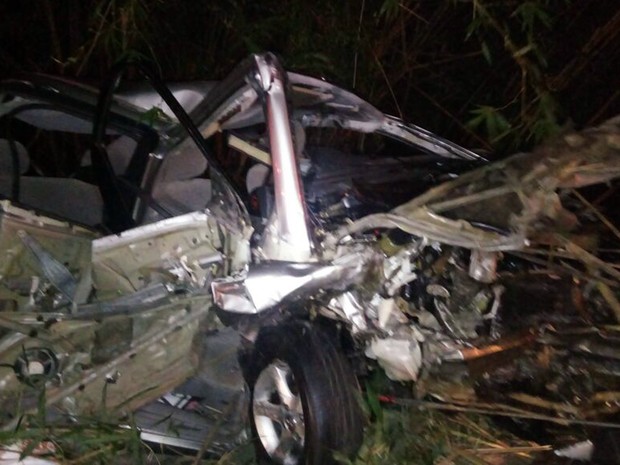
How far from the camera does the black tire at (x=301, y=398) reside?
2295 mm

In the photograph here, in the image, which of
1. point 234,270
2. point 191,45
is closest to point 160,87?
point 234,270

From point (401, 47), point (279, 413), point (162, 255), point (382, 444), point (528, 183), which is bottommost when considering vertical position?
point (382, 444)

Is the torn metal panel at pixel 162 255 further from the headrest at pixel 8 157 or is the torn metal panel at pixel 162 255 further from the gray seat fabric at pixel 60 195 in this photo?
the headrest at pixel 8 157

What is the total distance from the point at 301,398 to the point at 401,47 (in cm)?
317

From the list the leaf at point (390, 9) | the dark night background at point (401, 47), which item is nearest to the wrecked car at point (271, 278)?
the leaf at point (390, 9)

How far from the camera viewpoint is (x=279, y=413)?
252 cm

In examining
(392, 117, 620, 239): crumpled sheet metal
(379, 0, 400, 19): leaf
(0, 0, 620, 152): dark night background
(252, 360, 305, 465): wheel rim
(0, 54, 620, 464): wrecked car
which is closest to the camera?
(392, 117, 620, 239): crumpled sheet metal

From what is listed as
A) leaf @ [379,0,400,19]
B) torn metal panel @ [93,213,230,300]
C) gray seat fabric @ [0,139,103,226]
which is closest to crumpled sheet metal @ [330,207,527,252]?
→ torn metal panel @ [93,213,230,300]

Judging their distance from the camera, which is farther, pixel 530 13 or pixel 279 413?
pixel 530 13

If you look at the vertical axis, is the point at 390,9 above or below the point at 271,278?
above

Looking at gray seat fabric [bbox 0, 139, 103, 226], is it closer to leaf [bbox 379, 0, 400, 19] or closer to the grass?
the grass

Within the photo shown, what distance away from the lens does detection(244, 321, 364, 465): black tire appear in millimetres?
2295

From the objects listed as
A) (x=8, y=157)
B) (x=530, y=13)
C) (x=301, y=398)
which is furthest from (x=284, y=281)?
(x=530, y=13)

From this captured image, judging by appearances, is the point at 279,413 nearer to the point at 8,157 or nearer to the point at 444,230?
the point at 444,230
